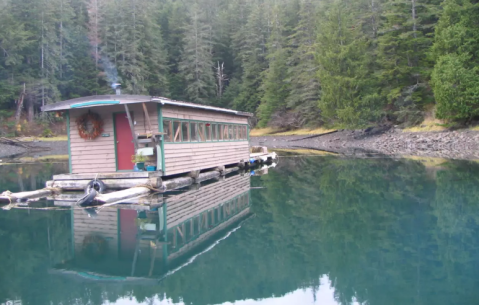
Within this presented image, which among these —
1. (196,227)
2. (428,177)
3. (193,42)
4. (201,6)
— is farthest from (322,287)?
(201,6)

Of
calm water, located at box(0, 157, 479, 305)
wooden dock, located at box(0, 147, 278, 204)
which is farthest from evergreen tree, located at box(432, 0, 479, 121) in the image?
wooden dock, located at box(0, 147, 278, 204)

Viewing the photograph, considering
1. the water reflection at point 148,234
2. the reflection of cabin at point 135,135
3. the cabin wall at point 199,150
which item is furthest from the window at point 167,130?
the water reflection at point 148,234

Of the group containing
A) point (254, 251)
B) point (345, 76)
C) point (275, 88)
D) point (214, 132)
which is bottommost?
point (254, 251)

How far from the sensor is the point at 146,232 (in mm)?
7758

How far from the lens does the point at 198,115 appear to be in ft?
53.8

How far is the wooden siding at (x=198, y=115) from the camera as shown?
46.0 feet

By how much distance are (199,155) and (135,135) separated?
131 inches

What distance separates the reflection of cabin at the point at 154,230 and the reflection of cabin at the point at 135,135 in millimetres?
2167

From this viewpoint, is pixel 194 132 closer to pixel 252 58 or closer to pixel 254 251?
pixel 254 251

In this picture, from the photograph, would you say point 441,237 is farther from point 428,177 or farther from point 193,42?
point 193,42

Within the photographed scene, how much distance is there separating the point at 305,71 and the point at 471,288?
44.5m

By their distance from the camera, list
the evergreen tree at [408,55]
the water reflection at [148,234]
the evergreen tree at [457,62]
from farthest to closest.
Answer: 1. the evergreen tree at [408,55]
2. the evergreen tree at [457,62]
3. the water reflection at [148,234]

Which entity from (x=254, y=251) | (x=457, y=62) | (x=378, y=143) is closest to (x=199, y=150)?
(x=254, y=251)

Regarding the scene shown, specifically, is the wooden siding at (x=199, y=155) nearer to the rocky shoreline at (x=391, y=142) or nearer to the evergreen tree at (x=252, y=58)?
the rocky shoreline at (x=391, y=142)
